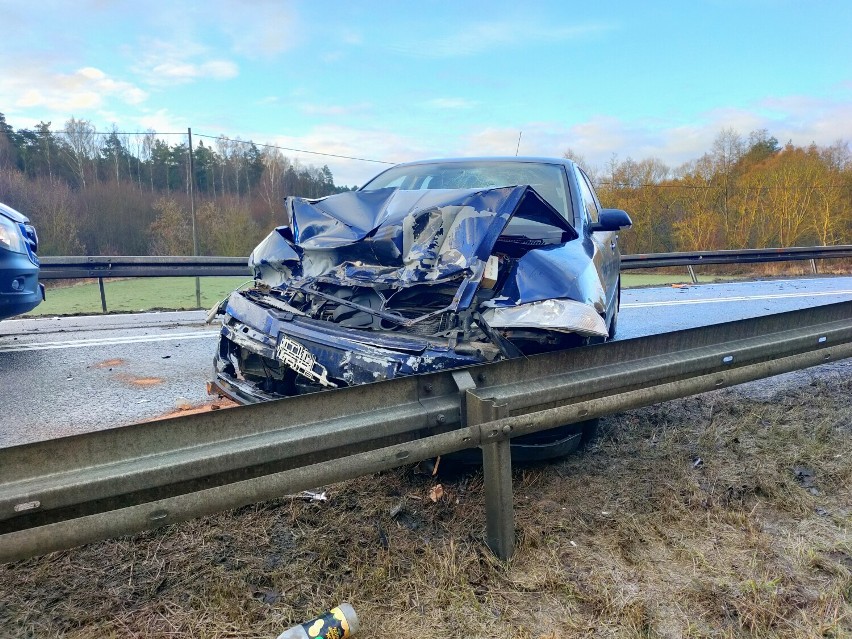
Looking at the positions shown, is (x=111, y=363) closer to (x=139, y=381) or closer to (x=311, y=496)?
(x=139, y=381)

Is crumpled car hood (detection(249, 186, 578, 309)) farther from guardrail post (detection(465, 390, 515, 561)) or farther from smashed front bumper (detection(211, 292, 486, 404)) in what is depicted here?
guardrail post (detection(465, 390, 515, 561))

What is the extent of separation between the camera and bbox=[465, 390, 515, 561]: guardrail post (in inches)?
77.9

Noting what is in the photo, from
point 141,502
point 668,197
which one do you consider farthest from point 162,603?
point 668,197

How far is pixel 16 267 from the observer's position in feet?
15.3

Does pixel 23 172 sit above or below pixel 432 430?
above

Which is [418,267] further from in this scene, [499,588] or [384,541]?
[499,588]

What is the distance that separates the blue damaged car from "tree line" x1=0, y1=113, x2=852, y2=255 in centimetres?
1299

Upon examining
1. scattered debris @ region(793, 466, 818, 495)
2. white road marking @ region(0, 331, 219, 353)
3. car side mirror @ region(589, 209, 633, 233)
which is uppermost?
car side mirror @ region(589, 209, 633, 233)

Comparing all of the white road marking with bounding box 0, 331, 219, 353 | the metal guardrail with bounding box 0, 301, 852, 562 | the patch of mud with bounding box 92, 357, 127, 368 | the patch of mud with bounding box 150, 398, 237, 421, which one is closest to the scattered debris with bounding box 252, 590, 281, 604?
the metal guardrail with bounding box 0, 301, 852, 562

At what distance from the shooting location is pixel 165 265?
8531 mm

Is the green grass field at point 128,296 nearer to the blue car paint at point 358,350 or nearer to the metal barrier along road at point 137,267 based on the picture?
the metal barrier along road at point 137,267

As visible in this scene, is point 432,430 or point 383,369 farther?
point 383,369

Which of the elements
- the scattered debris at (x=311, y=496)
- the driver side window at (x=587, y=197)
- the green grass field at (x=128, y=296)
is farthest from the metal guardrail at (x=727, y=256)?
the scattered debris at (x=311, y=496)

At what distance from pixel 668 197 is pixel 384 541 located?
30.7 meters
